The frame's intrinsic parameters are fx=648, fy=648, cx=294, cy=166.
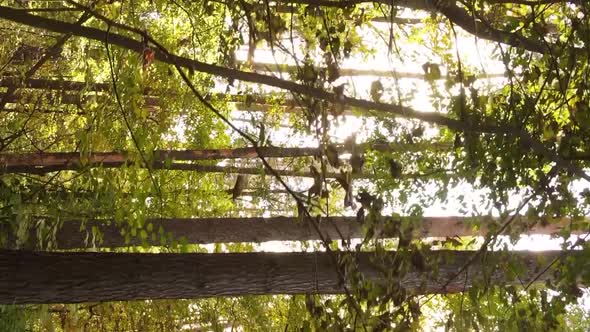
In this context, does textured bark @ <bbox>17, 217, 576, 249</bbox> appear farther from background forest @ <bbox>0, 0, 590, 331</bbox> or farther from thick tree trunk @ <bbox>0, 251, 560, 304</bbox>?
thick tree trunk @ <bbox>0, 251, 560, 304</bbox>

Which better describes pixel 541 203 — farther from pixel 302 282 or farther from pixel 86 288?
pixel 86 288

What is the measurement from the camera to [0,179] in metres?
4.43

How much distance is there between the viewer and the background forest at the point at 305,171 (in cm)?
254

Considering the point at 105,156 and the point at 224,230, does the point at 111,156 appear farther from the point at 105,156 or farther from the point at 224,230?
the point at 224,230

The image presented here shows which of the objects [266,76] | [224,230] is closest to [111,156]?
[224,230]

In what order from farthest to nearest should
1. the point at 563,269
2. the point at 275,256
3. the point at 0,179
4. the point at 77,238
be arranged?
the point at 77,238 → the point at 0,179 → the point at 275,256 → the point at 563,269

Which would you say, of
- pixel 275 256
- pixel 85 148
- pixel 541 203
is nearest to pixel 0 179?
pixel 85 148

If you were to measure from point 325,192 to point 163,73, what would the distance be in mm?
3859

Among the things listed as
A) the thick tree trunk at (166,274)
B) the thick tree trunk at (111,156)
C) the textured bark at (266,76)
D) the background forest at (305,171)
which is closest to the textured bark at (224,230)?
the background forest at (305,171)

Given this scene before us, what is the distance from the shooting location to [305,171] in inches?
252

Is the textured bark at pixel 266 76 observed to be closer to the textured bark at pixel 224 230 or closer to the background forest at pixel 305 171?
the background forest at pixel 305 171

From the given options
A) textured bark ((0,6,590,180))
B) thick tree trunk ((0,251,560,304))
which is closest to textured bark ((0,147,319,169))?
thick tree trunk ((0,251,560,304))

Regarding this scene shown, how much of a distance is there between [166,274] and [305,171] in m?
3.38

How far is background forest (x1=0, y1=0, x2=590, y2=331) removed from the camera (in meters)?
2.54
